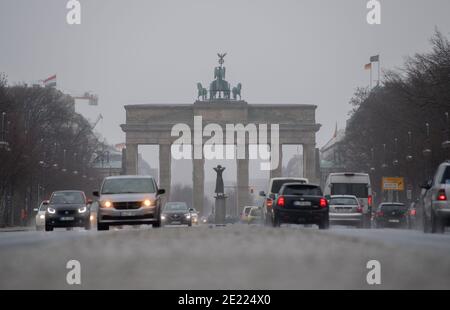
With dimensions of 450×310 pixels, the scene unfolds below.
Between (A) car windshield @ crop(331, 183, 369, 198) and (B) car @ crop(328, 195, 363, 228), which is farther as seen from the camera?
(A) car windshield @ crop(331, 183, 369, 198)

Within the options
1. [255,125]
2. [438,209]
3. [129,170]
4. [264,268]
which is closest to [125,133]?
[129,170]

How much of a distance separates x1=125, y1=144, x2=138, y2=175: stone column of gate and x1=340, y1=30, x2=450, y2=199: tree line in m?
29.4

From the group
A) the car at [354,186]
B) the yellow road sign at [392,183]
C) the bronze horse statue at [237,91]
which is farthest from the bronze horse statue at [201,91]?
the car at [354,186]

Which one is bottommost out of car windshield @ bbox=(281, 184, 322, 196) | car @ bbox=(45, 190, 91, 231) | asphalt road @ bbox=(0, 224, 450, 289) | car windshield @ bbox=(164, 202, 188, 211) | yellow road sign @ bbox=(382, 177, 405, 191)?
asphalt road @ bbox=(0, 224, 450, 289)

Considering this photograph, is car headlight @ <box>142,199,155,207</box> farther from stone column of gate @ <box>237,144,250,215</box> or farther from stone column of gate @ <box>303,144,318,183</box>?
stone column of gate @ <box>237,144,250,215</box>

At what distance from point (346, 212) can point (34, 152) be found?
38.4m

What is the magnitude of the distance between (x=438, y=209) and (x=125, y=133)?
104012 mm

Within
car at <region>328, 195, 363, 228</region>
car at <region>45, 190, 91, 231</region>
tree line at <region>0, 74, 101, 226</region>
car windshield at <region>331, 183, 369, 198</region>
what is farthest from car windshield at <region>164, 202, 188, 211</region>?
car at <region>45, 190, 91, 231</region>

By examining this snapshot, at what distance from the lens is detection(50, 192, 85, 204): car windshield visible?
1654 inches

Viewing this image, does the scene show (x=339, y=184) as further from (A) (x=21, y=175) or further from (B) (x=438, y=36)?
(A) (x=21, y=175)

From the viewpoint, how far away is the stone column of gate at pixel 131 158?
134m

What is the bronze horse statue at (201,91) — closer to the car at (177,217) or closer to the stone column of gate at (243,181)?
the stone column of gate at (243,181)

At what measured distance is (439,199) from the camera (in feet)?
97.1
